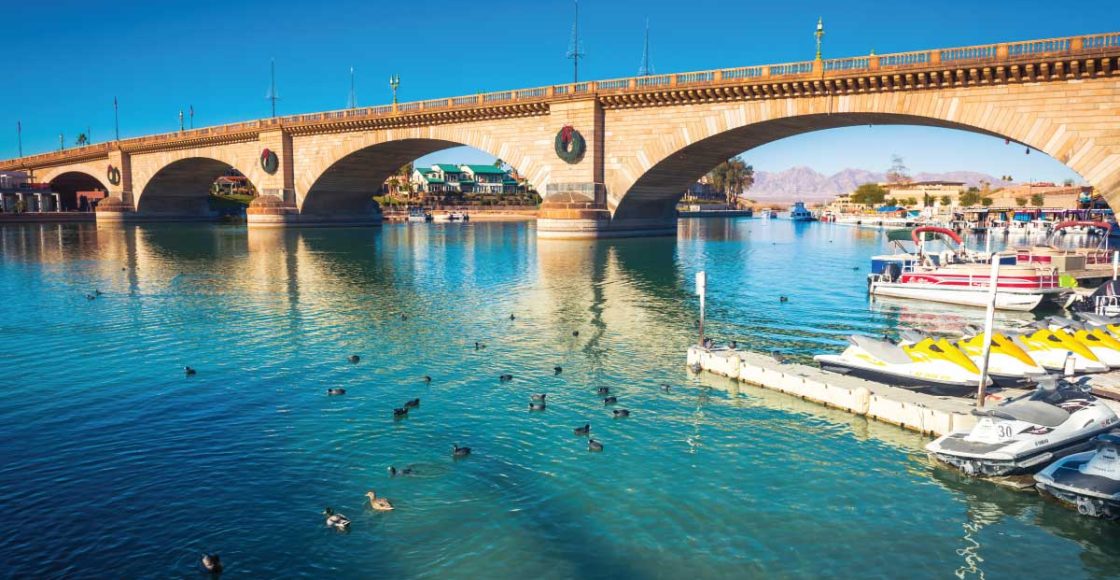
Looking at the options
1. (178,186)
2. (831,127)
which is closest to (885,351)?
(831,127)

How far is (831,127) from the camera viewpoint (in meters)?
54.4

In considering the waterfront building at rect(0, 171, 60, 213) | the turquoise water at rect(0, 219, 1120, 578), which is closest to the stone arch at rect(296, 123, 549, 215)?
the turquoise water at rect(0, 219, 1120, 578)

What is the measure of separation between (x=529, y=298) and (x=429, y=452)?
66.8 feet

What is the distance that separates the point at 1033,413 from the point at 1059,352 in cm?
725

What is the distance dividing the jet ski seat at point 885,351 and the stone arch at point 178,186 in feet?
324

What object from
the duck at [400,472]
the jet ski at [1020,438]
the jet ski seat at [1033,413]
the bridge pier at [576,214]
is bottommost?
the duck at [400,472]

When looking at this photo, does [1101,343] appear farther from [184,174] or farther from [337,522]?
[184,174]

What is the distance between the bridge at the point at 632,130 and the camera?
37.6 metres

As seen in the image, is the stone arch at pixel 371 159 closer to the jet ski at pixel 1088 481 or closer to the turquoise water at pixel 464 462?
the turquoise water at pixel 464 462

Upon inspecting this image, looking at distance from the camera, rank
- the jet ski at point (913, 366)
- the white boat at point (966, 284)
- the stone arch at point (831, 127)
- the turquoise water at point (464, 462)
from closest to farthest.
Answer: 1. the turquoise water at point (464, 462)
2. the jet ski at point (913, 366)
3. the white boat at point (966, 284)
4. the stone arch at point (831, 127)

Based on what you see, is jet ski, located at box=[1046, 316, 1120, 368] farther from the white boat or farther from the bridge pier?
the bridge pier

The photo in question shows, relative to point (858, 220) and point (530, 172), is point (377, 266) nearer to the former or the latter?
point (530, 172)

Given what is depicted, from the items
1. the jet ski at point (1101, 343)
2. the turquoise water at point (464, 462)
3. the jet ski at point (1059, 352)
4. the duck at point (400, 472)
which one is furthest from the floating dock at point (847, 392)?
Result: the duck at point (400, 472)

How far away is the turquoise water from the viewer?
34.0ft
